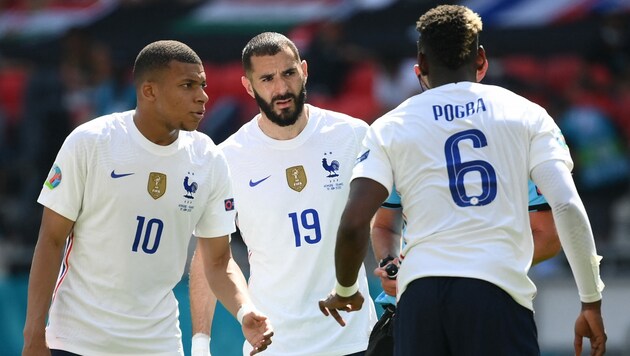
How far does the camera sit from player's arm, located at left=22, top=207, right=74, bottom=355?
19.2ft

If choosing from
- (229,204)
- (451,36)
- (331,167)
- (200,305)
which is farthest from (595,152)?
(451,36)

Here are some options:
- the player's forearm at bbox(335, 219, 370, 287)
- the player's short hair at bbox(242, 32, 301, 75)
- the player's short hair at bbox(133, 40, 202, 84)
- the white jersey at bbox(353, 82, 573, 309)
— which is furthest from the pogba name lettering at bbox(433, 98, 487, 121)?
the player's short hair at bbox(242, 32, 301, 75)

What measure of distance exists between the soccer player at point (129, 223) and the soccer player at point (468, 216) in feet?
4.15

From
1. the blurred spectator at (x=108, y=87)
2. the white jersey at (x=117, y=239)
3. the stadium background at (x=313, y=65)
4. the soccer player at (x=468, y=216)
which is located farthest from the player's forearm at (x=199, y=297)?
the blurred spectator at (x=108, y=87)

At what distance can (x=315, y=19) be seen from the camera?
16.0 metres

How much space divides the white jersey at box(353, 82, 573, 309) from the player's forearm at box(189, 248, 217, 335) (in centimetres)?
199

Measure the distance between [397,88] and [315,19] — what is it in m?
2.03

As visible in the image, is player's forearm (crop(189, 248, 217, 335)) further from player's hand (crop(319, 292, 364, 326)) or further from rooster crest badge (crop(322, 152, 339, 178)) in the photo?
player's hand (crop(319, 292, 364, 326))

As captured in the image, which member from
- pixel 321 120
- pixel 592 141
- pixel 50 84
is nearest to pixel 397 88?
pixel 592 141

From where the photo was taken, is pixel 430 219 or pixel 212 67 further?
pixel 212 67

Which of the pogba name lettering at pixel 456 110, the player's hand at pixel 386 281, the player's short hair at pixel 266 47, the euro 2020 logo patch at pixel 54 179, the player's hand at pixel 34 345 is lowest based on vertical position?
the player's hand at pixel 34 345

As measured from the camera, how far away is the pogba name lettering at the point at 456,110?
5328mm

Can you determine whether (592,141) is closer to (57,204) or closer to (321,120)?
(321,120)

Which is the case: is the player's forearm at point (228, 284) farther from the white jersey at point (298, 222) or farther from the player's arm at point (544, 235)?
the player's arm at point (544, 235)
